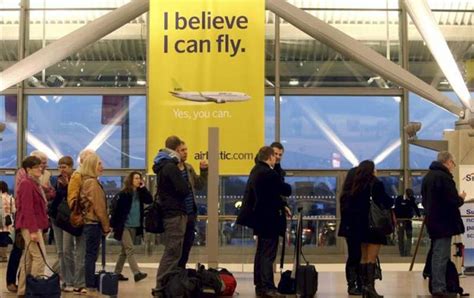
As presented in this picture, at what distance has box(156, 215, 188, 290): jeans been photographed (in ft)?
31.2

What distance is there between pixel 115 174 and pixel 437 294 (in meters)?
9.35

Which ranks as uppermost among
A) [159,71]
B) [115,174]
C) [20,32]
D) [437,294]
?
[20,32]

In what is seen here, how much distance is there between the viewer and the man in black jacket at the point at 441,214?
9.97m

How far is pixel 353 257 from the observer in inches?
407

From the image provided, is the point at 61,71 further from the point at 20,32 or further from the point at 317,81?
the point at 317,81

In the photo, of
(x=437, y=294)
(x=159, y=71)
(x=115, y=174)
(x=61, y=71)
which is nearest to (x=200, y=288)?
(x=437, y=294)

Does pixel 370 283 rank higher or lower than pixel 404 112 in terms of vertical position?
lower

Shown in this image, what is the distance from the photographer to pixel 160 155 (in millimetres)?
9594

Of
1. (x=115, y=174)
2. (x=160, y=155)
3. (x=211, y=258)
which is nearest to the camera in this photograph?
(x=160, y=155)

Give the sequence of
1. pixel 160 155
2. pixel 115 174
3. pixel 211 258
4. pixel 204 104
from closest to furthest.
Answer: pixel 160 155 < pixel 211 258 < pixel 204 104 < pixel 115 174

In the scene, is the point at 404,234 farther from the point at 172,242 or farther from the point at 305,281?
the point at 172,242

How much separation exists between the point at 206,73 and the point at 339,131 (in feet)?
22.1

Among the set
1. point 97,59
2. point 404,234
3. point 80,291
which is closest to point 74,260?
point 80,291

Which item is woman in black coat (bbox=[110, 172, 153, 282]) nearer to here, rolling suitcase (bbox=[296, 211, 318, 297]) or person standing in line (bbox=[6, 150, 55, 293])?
person standing in line (bbox=[6, 150, 55, 293])
